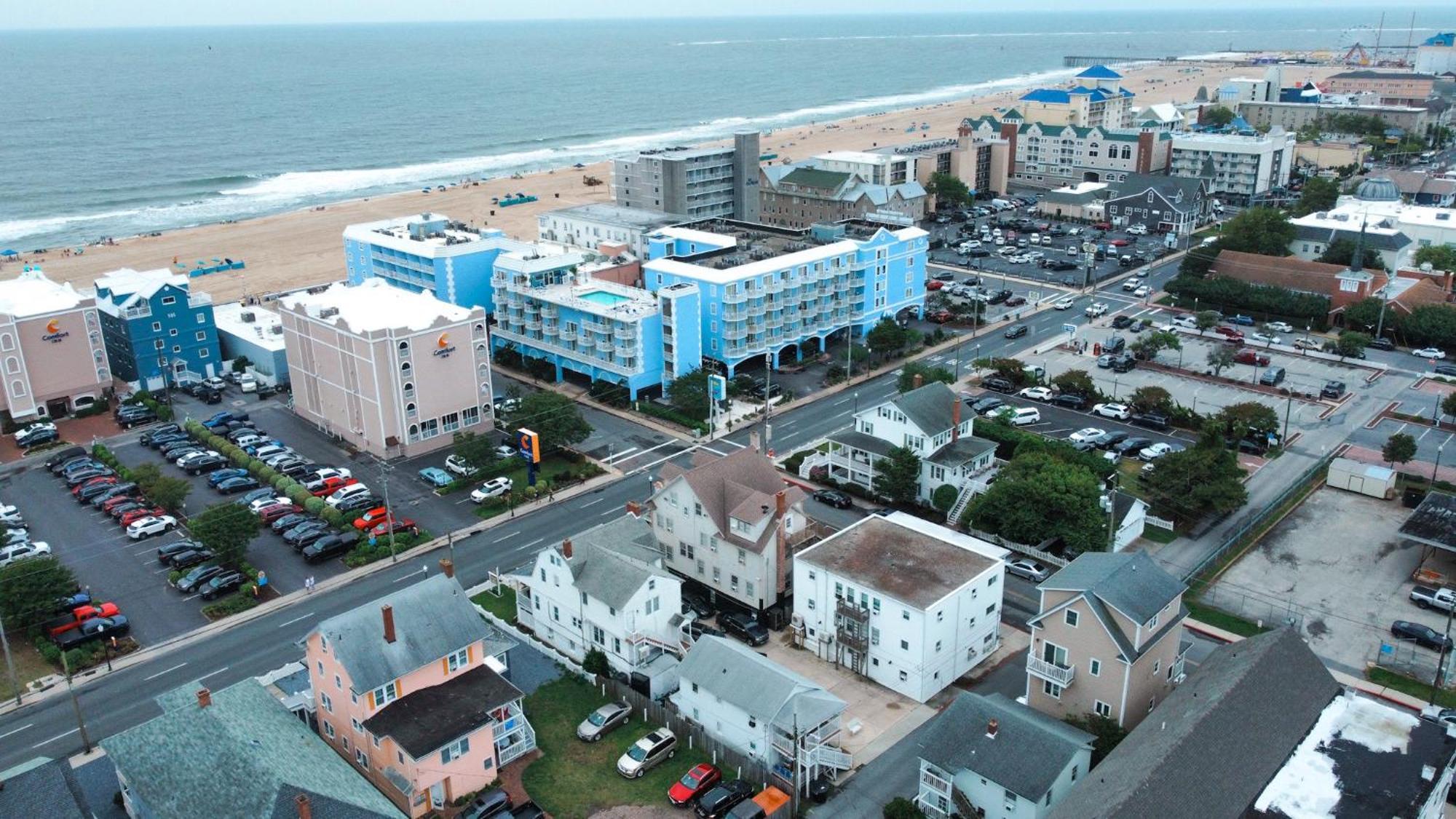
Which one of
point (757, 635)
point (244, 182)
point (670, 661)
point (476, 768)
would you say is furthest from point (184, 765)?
point (244, 182)

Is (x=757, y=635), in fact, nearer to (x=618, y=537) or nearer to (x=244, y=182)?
(x=618, y=537)

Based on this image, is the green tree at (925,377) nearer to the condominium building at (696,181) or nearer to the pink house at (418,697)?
the pink house at (418,697)

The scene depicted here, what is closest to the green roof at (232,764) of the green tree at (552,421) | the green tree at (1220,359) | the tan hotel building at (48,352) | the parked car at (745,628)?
the parked car at (745,628)

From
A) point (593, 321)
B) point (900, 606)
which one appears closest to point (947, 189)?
point (593, 321)

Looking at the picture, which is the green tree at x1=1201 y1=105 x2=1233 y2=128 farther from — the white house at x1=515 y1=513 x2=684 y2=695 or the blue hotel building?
the white house at x1=515 y1=513 x2=684 y2=695

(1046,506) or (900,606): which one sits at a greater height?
(900,606)

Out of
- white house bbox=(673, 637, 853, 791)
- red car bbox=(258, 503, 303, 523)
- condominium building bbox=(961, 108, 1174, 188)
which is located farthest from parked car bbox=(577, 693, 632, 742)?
condominium building bbox=(961, 108, 1174, 188)

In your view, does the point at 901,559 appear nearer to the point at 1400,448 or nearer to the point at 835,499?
the point at 835,499
